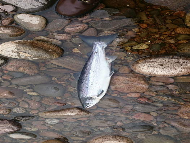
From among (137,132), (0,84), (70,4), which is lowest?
(137,132)

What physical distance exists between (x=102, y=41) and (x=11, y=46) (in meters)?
0.84

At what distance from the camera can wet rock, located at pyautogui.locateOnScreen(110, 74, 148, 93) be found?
7.87 ft

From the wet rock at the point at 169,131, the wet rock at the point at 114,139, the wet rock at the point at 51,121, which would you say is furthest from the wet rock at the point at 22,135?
the wet rock at the point at 169,131

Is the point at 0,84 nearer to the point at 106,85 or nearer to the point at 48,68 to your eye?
the point at 48,68

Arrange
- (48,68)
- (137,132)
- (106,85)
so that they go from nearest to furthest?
(106,85), (48,68), (137,132)

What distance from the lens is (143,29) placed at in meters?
2.26

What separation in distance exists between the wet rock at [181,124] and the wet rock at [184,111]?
0.07m

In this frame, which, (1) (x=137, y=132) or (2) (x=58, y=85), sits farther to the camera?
(1) (x=137, y=132)

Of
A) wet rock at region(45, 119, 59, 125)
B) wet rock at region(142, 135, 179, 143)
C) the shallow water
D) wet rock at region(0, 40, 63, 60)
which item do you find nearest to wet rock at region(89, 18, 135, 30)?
the shallow water

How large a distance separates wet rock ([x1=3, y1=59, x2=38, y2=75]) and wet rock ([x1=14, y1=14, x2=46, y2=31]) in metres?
0.35

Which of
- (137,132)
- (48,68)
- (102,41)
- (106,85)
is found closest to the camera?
(102,41)

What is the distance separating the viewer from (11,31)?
2.33 meters

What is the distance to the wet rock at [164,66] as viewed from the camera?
88.3 inches

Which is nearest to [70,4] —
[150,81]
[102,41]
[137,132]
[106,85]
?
[102,41]
